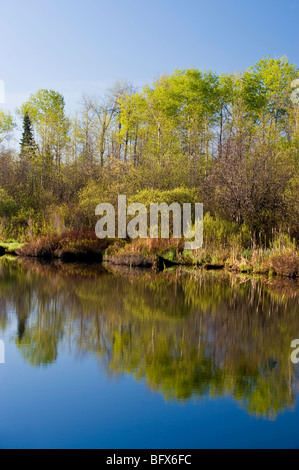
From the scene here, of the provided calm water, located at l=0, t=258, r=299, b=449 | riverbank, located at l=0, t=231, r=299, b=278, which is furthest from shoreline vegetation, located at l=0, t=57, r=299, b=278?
calm water, located at l=0, t=258, r=299, b=449

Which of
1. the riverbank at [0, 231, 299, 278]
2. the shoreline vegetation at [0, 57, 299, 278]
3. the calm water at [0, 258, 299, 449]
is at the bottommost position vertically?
the calm water at [0, 258, 299, 449]

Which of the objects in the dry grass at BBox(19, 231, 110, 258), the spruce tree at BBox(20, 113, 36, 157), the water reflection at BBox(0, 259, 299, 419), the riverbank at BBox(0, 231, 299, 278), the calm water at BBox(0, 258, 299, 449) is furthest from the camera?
the spruce tree at BBox(20, 113, 36, 157)

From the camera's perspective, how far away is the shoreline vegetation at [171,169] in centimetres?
2070

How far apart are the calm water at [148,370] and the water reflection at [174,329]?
0.02 m

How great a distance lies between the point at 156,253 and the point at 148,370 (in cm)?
1393

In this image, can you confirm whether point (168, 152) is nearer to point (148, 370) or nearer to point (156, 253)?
point (156, 253)

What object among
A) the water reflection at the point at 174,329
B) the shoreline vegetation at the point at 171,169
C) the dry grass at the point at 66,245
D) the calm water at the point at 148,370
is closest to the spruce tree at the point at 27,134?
the shoreline vegetation at the point at 171,169

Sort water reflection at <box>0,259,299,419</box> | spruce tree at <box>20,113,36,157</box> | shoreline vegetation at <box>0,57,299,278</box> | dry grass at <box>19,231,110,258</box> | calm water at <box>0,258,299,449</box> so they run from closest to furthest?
calm water at <box>0,258,299,449</box>, water reflection at <box>0,259,299,419</box>, shoreline vegetation at <box>0,57,299,278</box>, dry grass at <box>19,231,110,258</box>, spruce tree at <box>20,113,36,157</box>

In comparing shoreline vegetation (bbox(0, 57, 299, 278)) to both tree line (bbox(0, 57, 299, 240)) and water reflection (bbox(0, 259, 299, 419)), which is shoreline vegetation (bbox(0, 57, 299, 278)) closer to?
tree line (bbox(0, 57, 299, 240))

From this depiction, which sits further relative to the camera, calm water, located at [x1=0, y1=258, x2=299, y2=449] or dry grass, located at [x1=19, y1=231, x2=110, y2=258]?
dry grass, located at [x1=19, y1=231, x2=110, y2=258]

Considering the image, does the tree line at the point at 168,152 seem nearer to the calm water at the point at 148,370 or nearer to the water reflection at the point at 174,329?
the water reflection at the point at 174,329

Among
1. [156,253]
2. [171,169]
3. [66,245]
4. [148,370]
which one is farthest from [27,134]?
[148,370]

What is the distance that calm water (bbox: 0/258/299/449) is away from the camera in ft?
17.5

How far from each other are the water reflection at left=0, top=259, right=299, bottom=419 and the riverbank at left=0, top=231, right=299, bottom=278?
173 cm
